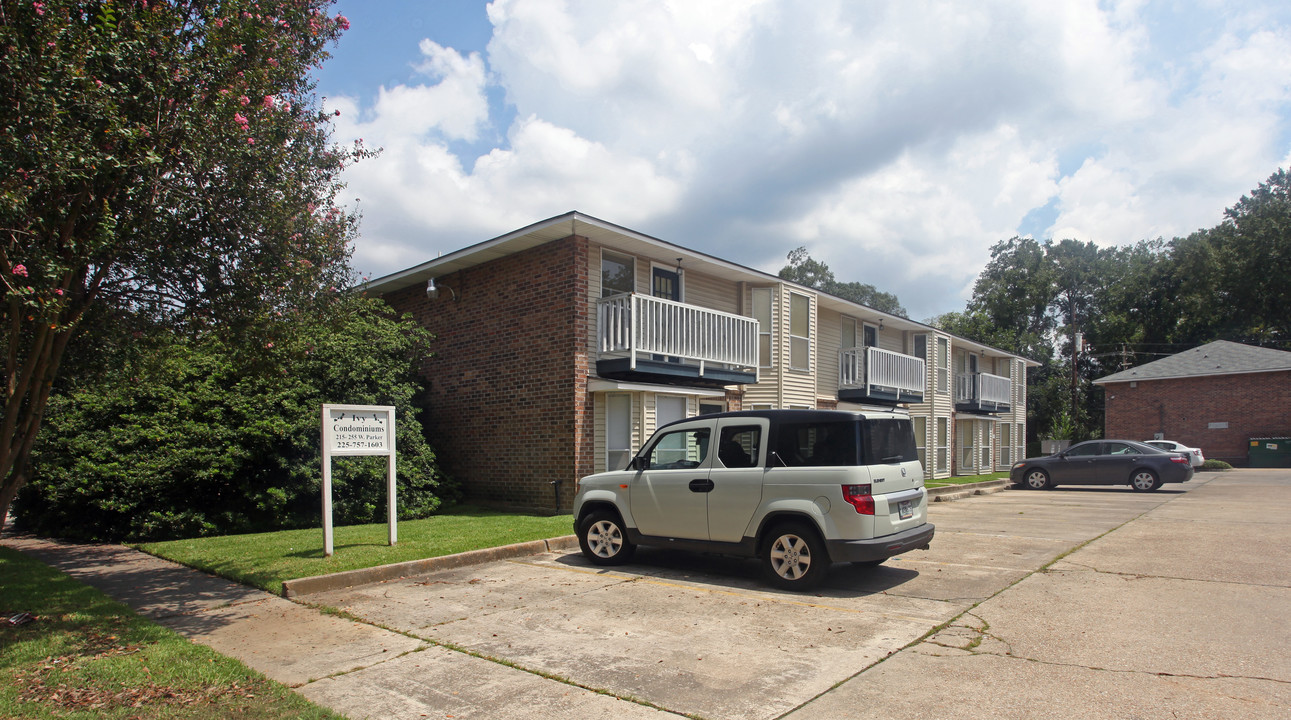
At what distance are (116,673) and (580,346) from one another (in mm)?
9380

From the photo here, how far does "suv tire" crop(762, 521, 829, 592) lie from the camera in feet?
24.5

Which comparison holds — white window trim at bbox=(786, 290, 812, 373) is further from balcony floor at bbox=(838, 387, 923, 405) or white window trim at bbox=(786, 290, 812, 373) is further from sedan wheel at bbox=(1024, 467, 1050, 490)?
sedan wheel at bbox=(1024, 467, 1050, 490)

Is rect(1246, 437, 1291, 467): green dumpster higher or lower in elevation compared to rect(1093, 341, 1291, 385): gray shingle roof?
lower

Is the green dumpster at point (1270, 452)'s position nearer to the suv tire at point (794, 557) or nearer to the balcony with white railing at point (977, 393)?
the balcony with white railing at point (977, 393)

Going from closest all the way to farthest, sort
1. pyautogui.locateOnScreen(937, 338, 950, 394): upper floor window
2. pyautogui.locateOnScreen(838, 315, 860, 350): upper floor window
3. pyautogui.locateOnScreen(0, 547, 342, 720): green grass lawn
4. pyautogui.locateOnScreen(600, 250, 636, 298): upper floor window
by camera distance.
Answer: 1. pyautogui.locateOnScreen(0, 547, 342, 720): green grass lawn
2. pyautogui.locateOnScreen(600, 250, 636, 298): upper floor window
3. pyautogui.locateOnScreen(838, 315, 860, 350): upper floor window
4. pyautogui.locateOnScreen(937, 338, 950, 394): upper floor window

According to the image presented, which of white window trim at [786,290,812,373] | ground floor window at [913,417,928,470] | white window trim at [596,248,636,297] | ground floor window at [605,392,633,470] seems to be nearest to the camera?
ground floor window at [605,392,633,470]

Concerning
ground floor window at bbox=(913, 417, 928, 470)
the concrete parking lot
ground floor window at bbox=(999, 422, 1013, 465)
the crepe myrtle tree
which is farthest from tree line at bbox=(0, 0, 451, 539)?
ground floor window at bbox=(999, 422, 1013, 465)

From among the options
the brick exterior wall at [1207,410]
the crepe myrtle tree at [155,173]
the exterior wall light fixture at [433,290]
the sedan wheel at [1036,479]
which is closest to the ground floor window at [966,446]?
the sedan wheel at [1036,479]

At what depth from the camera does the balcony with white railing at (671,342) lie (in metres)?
13.8

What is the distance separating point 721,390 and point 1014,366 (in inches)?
1022

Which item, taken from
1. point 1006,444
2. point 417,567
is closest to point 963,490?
point 417,567

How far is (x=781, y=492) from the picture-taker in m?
7.66

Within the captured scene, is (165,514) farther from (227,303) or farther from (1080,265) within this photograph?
(1080,265)

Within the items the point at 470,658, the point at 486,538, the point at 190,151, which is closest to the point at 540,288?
the point at 486,538
